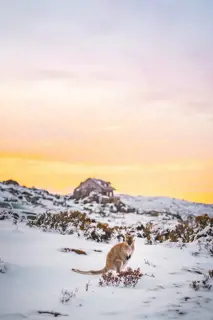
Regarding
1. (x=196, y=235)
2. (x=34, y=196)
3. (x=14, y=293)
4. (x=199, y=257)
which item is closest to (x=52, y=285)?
(x=14, y=293)

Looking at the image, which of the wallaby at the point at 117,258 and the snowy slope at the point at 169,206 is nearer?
the wallaby at the point at 117,258

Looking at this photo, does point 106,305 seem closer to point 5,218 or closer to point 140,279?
point 140,279

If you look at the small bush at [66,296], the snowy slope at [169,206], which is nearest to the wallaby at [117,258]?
the small bush at [66,296]

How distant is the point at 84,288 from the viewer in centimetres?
705

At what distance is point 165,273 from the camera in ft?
30.6

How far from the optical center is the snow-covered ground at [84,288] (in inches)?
227

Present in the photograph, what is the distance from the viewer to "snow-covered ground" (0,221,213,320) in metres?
5.77

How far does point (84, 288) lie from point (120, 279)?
78 centimetres

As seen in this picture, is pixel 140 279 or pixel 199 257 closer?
pixel 140 279

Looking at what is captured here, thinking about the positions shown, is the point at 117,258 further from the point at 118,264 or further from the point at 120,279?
the point at 120,279

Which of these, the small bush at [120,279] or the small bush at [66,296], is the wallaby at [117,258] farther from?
the small bush at [66,296]

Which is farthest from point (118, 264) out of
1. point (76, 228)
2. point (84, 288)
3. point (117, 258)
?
point (76, 228)

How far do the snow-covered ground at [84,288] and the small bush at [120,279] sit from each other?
156 mm

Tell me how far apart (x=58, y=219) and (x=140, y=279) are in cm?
1040
